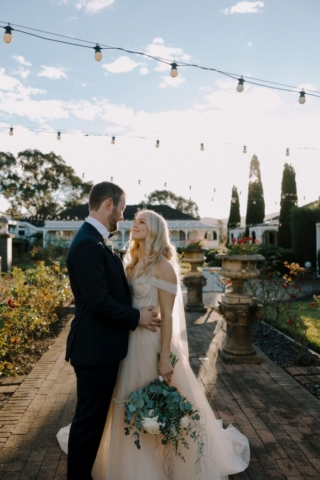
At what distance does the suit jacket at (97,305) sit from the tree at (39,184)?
43.4m

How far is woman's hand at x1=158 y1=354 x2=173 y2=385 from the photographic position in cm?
252

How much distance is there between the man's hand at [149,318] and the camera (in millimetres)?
2407

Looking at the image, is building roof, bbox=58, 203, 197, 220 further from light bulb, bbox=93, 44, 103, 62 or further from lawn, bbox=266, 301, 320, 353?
light bulb, bbox=93, 44, 103, 62

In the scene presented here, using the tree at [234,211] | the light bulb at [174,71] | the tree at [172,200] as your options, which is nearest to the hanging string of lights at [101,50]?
the light bulb at [174,71]

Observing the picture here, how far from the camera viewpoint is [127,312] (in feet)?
7.50

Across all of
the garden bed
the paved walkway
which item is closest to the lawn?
the garden bed

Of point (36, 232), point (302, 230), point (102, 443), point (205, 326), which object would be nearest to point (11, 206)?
point (36, 232)

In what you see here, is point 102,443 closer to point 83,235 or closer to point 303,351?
point 83,235

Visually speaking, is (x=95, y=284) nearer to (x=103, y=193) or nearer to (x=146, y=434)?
(x=103, y=193)

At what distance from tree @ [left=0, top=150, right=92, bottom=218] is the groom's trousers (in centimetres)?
4356

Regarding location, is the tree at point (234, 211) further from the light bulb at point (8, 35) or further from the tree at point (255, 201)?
the light bulb at point (8, 35)

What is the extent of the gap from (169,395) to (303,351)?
382 centimetres

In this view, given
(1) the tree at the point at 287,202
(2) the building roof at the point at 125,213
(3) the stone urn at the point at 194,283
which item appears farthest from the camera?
Result: (2) the building roof at the point at 125,213

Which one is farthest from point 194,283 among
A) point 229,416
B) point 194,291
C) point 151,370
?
point 151,370
